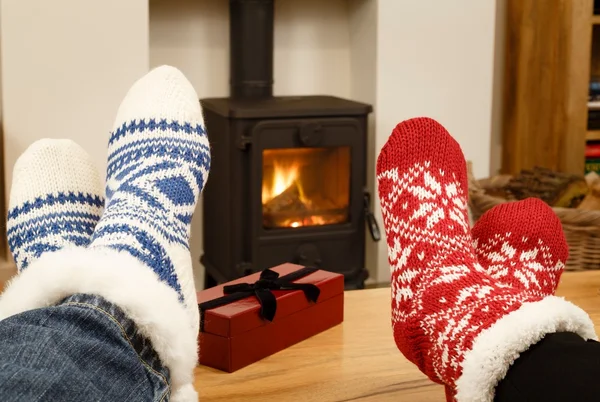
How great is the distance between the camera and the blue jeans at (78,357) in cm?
62

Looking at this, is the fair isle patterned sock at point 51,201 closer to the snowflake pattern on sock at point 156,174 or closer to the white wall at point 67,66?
the snowflake pattern on sock at point 156,174

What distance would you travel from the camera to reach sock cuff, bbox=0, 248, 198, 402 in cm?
76

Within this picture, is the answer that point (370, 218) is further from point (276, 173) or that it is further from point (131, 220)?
point (131, 220)

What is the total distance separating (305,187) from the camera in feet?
7.54

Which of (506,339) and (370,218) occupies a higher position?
(506,339)

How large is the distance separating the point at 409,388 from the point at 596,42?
2.30 meters

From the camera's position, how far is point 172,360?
79cm

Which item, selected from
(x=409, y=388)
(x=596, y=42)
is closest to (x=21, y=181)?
(x=409, y=388)

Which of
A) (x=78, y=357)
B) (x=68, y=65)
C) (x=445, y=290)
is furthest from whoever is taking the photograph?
(x=68, y=65)

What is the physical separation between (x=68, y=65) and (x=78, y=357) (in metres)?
1.61

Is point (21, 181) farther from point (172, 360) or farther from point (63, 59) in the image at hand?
point (63, 59)

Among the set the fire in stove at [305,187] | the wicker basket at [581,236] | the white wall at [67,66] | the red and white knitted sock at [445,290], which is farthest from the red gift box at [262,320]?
the white wall at [67,66]

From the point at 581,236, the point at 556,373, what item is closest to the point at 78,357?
the point at 556,373

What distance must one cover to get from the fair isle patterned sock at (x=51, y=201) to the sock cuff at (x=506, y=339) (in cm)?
56
